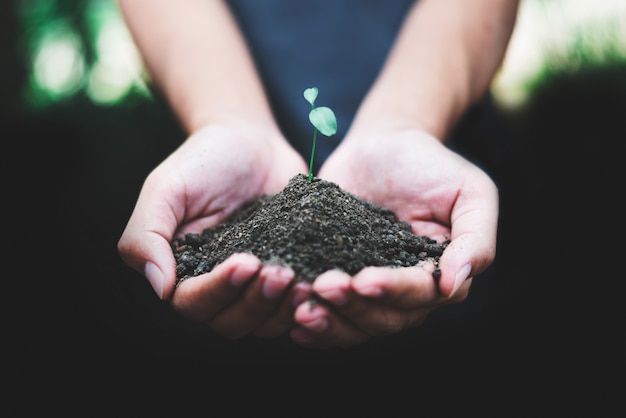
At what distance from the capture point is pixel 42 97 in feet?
10.6

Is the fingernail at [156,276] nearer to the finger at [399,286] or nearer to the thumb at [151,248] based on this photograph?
the thumb at [151,248]

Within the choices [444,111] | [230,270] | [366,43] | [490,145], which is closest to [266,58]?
[366,43]

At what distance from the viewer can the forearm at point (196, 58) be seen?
218cm

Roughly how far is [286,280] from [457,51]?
151 centimetres

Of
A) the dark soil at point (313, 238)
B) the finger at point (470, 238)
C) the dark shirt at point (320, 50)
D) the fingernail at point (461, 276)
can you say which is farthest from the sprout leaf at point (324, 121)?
the dark shirt at point (320, 50)

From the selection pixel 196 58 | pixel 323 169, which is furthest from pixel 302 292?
pixel 196 58

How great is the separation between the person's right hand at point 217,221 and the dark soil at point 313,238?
9 cm

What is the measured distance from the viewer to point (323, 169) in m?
2.08

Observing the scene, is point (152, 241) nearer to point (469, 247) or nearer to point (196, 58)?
point (469, 247)

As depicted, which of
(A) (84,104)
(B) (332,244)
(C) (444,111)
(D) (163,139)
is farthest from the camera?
(A) (84,104)

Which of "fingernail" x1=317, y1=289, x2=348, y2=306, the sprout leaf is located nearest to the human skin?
"fingernail" x1=317, y1=289, x2=348, y2=306

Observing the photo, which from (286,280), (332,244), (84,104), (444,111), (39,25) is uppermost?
(39,25)

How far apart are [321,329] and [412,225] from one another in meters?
0.64

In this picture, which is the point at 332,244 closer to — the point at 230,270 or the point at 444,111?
the point at 230,270
